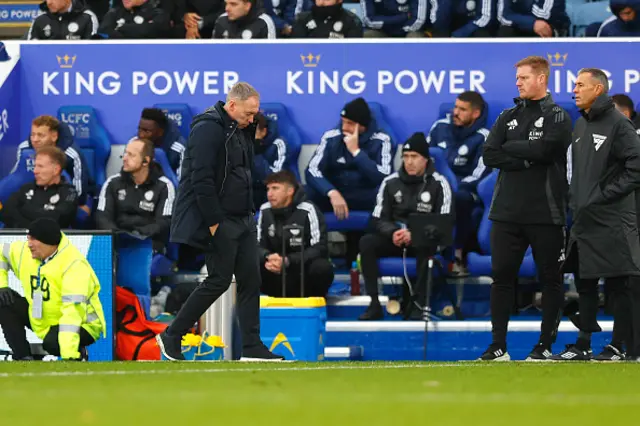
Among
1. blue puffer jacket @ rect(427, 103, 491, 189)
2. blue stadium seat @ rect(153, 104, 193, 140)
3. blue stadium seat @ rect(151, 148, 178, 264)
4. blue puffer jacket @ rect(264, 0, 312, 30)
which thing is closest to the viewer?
blue stadium seat @ rect(151, 148, 178, 264)

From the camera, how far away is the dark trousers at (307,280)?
38.2 feet

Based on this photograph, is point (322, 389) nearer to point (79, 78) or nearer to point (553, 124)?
point (553, 124)

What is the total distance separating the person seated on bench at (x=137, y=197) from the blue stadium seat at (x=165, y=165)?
6.0 inches

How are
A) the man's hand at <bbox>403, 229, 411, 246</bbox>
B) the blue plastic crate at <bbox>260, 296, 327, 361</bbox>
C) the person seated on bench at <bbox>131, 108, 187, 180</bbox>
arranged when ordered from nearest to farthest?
the blue plastic crate at <bbox>260, 296, 327, 361</bbox> < the man's hand at <bbox>403, 229, 411, 246</bbox> < the person seated on bench at <bbox>131, 108, 187, 180</bbox>

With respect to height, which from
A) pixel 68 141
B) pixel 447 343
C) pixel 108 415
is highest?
pixel 68 141

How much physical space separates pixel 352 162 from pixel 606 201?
4.06m

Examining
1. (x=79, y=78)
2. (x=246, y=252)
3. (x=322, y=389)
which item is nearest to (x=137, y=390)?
(x=322, y=389)

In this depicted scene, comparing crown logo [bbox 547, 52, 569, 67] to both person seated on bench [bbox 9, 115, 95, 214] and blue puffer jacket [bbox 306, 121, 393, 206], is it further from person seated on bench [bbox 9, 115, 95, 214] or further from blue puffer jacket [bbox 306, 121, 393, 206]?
person seated on bench [bbox 9, 115, 95, 214]

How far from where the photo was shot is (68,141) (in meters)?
12.8

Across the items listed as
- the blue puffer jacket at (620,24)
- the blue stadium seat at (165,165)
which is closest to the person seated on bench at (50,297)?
the blue stadium seat at (165,165)

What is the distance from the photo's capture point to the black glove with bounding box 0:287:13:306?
979cm

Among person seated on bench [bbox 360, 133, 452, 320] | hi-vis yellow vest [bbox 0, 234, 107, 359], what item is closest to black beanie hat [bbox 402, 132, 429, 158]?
person seated on bench [bbox 360, 133, 452, 320]

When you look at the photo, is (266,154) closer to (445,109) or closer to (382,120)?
(382,120)

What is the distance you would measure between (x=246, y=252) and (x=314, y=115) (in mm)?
5000
